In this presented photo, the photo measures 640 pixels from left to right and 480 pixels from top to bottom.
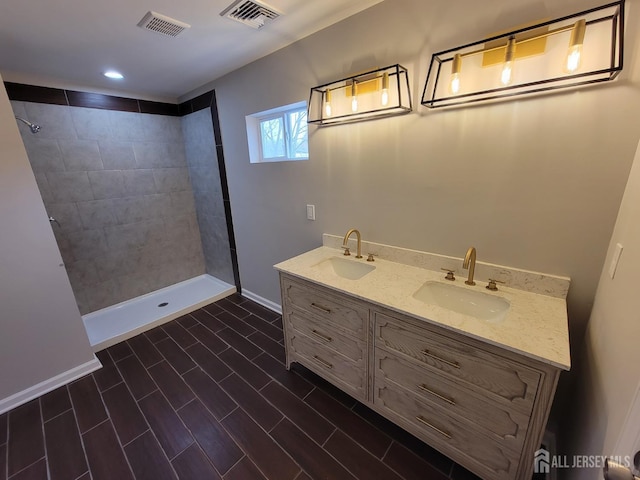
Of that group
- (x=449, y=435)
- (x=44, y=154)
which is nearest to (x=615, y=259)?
(x=449, y=435)

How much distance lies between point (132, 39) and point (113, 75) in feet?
2.84

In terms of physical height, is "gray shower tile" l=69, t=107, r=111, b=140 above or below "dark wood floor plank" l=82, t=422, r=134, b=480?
above

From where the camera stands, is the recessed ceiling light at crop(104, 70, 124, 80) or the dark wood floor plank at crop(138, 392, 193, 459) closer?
the dark wood floor plank at crop(138, 392, 193, 459)

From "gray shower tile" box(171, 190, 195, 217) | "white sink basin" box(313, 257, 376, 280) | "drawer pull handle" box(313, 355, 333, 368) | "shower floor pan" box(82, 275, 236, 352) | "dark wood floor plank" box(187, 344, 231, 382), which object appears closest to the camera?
"drawer pull handle" box(313, 355, 333, 368)

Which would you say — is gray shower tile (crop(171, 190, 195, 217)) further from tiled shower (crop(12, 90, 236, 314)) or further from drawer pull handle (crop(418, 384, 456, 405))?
drawer pull handle (crop(418, 384, 456, 405))

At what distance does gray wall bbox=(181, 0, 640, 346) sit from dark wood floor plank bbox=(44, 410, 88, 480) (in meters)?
1.96

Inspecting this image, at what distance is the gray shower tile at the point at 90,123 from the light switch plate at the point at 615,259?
395 cm

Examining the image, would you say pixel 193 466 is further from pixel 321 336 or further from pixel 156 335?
pixel 156 335

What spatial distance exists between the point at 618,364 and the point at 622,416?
0.18 meters

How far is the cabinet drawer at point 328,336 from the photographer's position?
1486mm

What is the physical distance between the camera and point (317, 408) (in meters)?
1.66

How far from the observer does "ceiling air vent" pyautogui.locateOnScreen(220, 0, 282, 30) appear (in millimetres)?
1451

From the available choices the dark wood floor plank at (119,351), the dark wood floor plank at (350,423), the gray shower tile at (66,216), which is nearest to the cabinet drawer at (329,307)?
the dark wood floor plank at (350,423)

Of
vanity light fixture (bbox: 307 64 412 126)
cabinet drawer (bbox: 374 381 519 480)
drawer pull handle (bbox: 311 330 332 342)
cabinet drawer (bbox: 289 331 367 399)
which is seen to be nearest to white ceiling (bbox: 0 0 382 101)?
vanity light fixture (bbox: 307 64 412 126)
